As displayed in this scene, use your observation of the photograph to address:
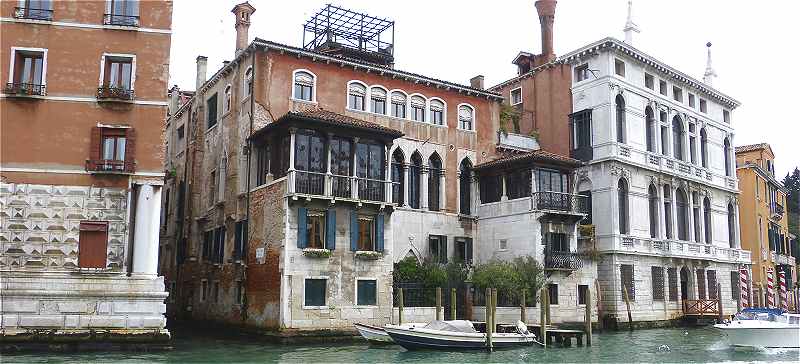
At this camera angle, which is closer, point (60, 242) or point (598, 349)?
point (60, 242)

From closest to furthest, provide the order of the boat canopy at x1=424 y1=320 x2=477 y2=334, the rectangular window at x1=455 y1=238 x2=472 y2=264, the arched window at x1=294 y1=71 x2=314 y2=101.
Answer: the boat canopy at x1=424 y1=320 x2=477 y2=334 < the arched window at x1=294 y1=71 x2=314 y2=101 < the rectangular window at x1=455 y1=238 x2=472 y2=264

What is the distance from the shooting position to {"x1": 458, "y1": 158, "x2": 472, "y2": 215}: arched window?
3180cm

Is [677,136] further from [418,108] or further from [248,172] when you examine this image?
[248,172]

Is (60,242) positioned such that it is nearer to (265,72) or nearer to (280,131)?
(280,131)

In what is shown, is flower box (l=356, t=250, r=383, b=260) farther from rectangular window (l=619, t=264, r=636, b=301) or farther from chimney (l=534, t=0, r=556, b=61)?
chimney (l=534, t=0, r=556, b=61)

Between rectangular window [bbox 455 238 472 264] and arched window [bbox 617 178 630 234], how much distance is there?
24.4 feet

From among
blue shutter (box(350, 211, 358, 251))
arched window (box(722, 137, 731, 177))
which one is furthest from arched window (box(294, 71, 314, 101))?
arched window (box(722, 137, 731, 177))

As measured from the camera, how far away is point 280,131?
25375 millimetres

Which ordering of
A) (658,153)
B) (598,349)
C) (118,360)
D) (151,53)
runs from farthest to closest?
1. (658,153)
2. (598,349)
3. (151,53)
4. (118,360)

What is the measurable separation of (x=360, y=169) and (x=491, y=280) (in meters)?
6.35

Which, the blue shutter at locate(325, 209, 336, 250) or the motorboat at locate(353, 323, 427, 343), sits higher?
the blue shutter at locate(325, 209, 336, 250)

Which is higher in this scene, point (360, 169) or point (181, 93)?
point (181, 93)

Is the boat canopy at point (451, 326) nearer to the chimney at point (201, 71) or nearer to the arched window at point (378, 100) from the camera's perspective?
the arched window at point (378, 100)

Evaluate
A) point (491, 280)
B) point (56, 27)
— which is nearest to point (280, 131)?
point (56, 27)
